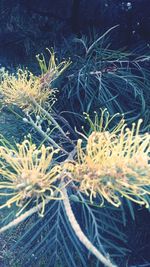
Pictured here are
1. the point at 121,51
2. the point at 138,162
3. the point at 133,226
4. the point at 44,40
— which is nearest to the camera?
the point at 138,162

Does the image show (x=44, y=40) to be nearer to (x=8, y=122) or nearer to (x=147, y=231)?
(x=8, y=122)

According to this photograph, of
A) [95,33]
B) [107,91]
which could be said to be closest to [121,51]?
[95,33]

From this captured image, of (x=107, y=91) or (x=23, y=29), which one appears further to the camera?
(x=23, y=29)

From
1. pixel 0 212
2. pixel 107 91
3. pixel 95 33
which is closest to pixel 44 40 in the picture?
pixel 95 33

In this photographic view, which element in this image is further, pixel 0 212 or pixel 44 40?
pixel 44 40

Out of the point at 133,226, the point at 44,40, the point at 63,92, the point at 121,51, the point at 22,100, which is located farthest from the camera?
the point at 44,40

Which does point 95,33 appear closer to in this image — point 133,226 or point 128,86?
point 128,86

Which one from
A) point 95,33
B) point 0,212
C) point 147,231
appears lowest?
point 147,231

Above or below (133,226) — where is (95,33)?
above

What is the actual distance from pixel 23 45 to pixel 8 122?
547 mm

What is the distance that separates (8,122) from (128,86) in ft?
1.42

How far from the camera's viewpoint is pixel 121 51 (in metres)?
1.42

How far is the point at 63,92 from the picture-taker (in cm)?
127

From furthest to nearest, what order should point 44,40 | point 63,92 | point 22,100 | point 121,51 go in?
1. point 44,40
2. point 121,51
3. point 63,92
4. point 22,100
